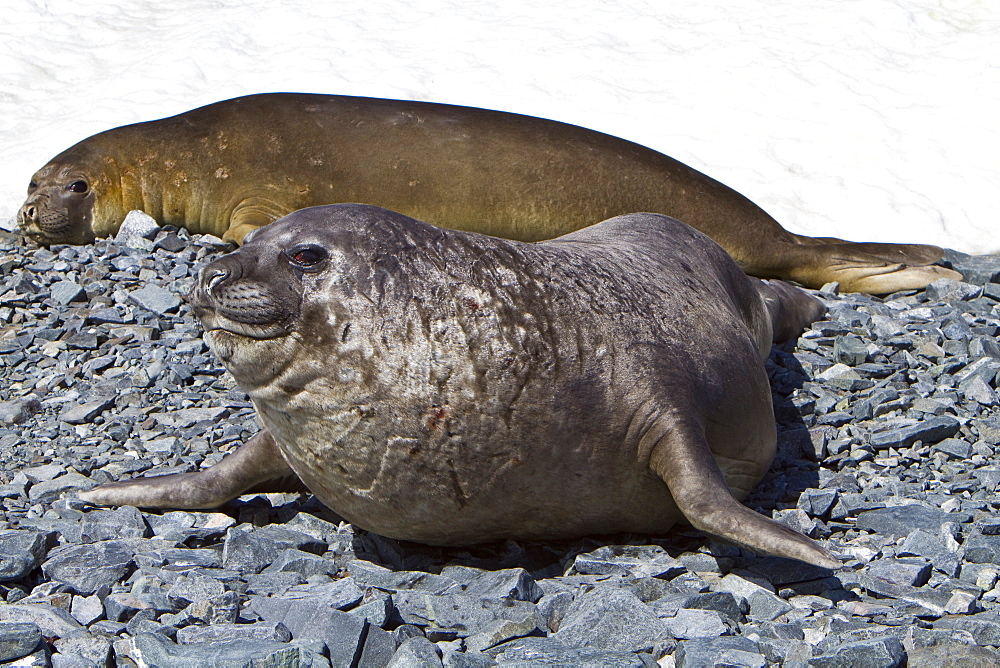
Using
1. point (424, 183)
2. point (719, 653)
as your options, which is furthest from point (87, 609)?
point (424, 183)

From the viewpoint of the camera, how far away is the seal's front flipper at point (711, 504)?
2450 mm

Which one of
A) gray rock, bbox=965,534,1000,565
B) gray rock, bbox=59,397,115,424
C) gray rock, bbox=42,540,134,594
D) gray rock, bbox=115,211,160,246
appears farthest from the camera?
gray rock, bbox=115,211,160,246

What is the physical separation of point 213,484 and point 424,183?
113 inches

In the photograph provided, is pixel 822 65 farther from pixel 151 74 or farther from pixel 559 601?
pixel 559 601

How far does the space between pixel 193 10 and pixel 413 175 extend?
4.40m

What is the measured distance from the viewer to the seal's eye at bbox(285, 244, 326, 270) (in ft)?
8.91

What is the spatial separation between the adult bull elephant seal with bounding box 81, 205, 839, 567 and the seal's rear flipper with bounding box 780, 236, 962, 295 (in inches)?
108

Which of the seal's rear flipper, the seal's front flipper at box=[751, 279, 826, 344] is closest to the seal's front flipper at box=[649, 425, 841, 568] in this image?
the seal's front flipper at box=[751, 279, 826, 344]

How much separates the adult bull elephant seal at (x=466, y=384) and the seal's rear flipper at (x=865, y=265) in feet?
8.99

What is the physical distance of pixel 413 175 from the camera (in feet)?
18.9

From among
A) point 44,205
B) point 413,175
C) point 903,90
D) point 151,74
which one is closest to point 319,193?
point 413,175

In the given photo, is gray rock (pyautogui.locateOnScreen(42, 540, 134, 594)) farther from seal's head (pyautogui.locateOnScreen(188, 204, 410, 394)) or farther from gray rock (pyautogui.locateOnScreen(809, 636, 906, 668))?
gray rock (pyautogui.locateOnScreen(809, 636, 906, 668))

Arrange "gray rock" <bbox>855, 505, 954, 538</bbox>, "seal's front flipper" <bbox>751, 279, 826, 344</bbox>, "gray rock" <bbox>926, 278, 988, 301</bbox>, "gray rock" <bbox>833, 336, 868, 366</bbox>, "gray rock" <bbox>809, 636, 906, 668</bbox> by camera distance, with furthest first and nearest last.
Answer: "gray rock" <bbox>926, 278, 988, 301</bbox> < "seal's front flipper" <bbox>751, 279, 826, 344</bbox> < "gray rock" <bbox>833, 336, 868, 366</bbox> < "gray rock" <bbox>855, 505, 954, 538</bbox> < "gray rock" <bbox>809, 636, 906, 668</bbox>

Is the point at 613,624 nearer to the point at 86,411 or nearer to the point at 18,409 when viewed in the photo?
the point at 86,411
